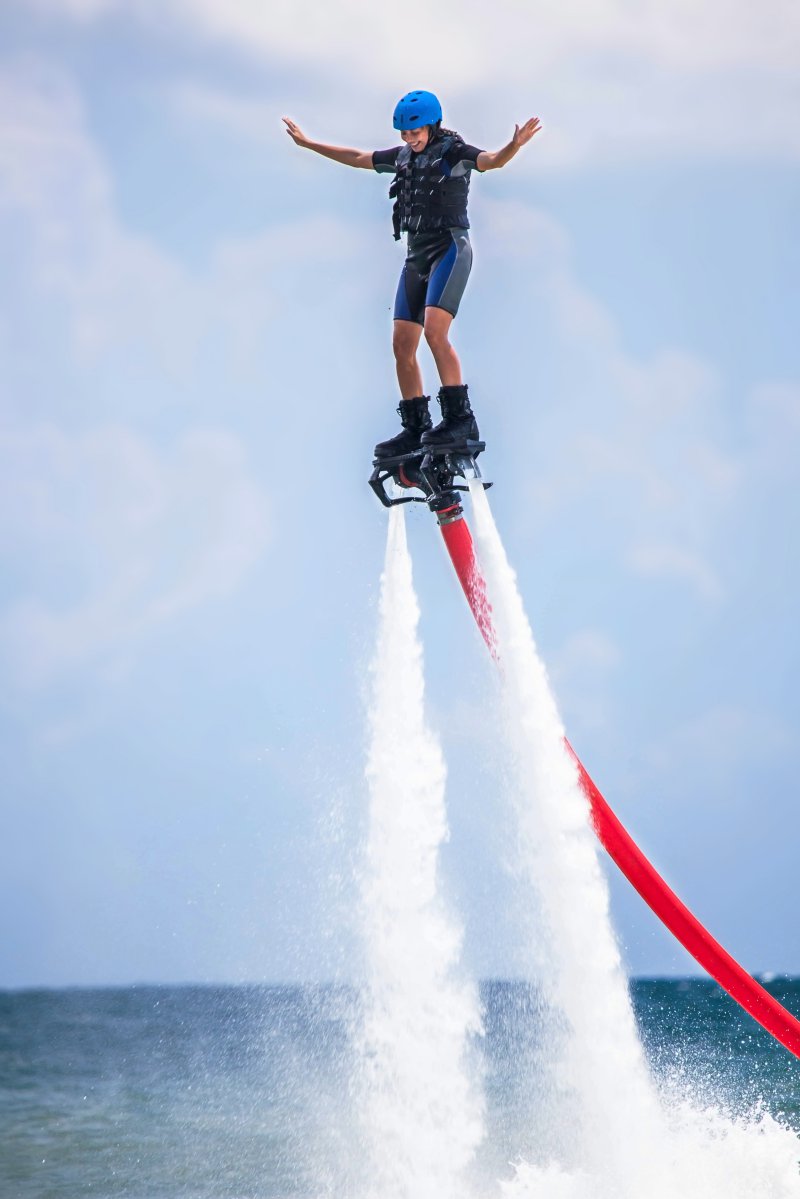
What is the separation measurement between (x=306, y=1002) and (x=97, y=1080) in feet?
47.5

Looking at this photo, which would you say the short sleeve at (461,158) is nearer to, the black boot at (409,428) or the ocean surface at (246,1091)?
the black boot at (409,428)

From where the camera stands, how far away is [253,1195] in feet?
65.2

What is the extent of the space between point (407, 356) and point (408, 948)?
5200 mm

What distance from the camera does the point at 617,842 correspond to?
41.7 feet

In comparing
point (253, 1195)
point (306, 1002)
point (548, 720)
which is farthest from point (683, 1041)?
point (548, 720)

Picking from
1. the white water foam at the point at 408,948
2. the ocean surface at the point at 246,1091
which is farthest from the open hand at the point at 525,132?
the ocean surface at the point at 246,1091

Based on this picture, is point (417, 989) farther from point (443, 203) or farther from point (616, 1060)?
point (443, 203)

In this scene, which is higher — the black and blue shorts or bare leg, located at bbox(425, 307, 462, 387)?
the black and blue shorts

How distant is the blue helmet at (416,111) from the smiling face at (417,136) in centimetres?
3

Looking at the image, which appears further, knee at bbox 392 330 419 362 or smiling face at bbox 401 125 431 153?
knee at bbox 392 330 419 362

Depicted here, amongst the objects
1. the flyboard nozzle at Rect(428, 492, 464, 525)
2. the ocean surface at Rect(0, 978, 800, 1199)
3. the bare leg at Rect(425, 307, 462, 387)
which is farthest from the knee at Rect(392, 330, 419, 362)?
the ocean surface at Rect(0, 978, 800, 1199)

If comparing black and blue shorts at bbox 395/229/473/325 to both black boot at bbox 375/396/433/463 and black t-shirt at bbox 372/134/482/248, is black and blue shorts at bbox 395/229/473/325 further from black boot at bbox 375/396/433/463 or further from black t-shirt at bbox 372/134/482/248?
black boot at bbox 375/396/433/463

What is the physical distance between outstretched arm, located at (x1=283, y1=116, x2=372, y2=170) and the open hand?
1.54m

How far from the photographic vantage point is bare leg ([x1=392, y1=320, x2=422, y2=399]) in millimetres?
12078
